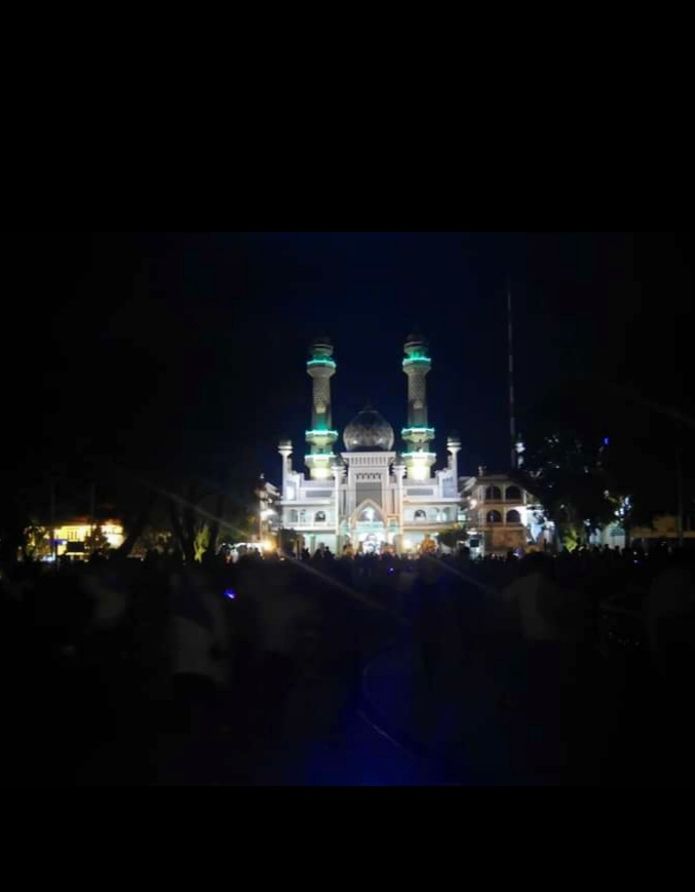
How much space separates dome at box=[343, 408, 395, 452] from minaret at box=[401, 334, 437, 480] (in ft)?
9.14

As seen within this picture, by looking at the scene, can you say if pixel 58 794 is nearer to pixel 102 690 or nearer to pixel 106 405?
pixel 102 690

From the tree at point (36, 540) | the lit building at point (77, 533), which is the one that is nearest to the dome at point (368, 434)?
the lit building at point (77, 533)

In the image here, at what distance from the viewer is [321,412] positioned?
4321 inches

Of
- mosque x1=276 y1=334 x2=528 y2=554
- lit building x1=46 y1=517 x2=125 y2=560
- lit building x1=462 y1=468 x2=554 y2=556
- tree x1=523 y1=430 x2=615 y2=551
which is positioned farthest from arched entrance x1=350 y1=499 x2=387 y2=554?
tree x1=523 y1=430 x2=615 y2=551

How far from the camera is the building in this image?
9775cm

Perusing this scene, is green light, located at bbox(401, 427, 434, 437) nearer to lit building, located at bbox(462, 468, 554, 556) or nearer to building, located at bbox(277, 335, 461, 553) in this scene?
building, located at bbox(277, 335, 461, 553)

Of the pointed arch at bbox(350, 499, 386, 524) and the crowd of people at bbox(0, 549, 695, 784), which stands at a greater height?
the pointed arch at bbox(350, 499, 386, 524)

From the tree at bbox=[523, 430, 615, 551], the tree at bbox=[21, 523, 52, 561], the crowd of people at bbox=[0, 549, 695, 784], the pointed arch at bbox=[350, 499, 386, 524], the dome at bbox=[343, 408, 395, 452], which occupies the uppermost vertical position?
the dome at bbox=[343, 408, 395, 452]

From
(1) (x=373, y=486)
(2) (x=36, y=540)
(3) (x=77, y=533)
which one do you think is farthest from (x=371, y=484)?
(2) (x=36, y=540)

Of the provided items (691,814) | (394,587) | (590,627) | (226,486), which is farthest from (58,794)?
(226,486)

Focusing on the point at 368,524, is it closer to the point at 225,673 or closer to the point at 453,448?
the point at 453,448

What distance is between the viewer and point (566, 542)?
4797 cm

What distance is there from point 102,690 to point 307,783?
9.08 feet

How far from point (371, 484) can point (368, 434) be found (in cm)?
740
